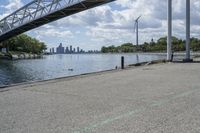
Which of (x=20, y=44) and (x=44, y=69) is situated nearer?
(x=44, y=69)

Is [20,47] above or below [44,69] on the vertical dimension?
above

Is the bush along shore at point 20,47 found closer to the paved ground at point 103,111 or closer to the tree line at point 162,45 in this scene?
the tree line at point 162,45

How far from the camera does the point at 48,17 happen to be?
50656mm

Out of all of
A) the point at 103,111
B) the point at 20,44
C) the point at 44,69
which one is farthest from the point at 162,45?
the point at 103,111

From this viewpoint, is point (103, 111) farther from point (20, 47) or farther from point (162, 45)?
point (162, 45)

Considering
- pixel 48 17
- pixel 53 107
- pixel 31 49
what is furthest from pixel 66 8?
pixel 31 49

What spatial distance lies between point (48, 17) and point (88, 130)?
4632 centimetres

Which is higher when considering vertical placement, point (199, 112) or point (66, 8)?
point (66, 8)

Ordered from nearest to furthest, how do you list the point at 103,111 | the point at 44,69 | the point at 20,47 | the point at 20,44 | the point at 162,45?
the point at 103,111, the point at 44,69, the point at 20,47, the point at 20,44, the point at 162,45


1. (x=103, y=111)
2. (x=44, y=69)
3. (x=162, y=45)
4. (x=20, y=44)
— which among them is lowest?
(x=44, y=69)

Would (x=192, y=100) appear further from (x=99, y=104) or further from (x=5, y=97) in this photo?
(x=5, y=97)

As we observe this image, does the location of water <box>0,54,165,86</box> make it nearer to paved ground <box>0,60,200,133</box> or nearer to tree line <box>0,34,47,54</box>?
paved ground <box>0,60,200,133</box>

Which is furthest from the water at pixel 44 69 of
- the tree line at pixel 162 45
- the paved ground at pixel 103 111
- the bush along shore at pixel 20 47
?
the tree line at pixel 162 45

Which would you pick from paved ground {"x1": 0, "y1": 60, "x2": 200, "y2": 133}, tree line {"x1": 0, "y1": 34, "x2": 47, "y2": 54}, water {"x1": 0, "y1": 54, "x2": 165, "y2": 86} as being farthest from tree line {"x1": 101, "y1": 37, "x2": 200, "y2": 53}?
paved ground {"x1": 0, "y1": 60, "x2": 200, "y2": 133}
